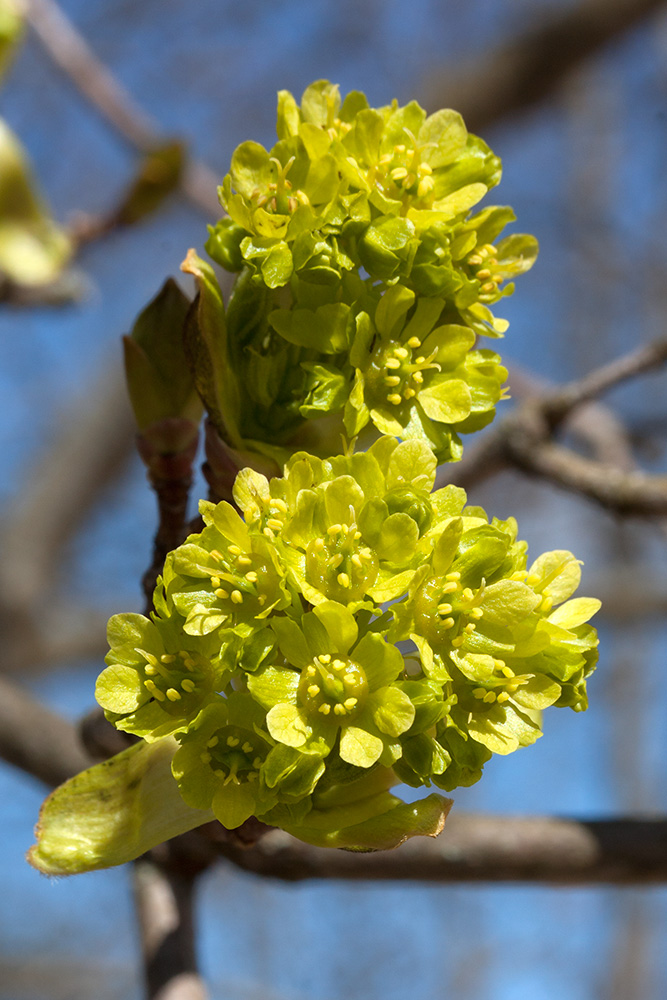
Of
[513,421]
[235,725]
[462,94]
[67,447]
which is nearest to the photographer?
[235,725]

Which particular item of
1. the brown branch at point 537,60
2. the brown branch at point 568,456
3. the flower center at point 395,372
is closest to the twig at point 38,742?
the brown branch at point 568,456

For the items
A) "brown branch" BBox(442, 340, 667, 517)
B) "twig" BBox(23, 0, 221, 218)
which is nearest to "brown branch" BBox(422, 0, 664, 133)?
"twig" BBox(23, 0, 221, 218)

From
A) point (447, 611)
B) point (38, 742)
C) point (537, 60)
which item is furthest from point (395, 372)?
point (537, 60)

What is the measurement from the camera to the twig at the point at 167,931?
3.51ft

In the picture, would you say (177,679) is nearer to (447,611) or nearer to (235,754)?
(235,754)

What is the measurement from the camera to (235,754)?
0.53 meters

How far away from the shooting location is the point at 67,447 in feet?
10.9

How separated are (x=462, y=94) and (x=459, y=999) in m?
5.07

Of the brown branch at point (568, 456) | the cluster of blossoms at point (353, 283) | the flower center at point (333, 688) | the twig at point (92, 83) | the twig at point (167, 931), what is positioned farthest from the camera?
the twig at point (92, 83)

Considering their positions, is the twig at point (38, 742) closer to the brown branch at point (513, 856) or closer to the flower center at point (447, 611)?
the brown branch at point (513, 856)

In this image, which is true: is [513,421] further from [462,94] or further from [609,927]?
[609,927]

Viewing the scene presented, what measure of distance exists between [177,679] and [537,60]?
282 cm

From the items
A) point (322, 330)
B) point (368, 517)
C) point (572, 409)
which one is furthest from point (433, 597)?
point (572, 409)

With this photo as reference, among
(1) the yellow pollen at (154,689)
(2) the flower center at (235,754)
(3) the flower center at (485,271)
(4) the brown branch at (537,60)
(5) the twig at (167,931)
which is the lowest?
(5) the twig at (167,931)
